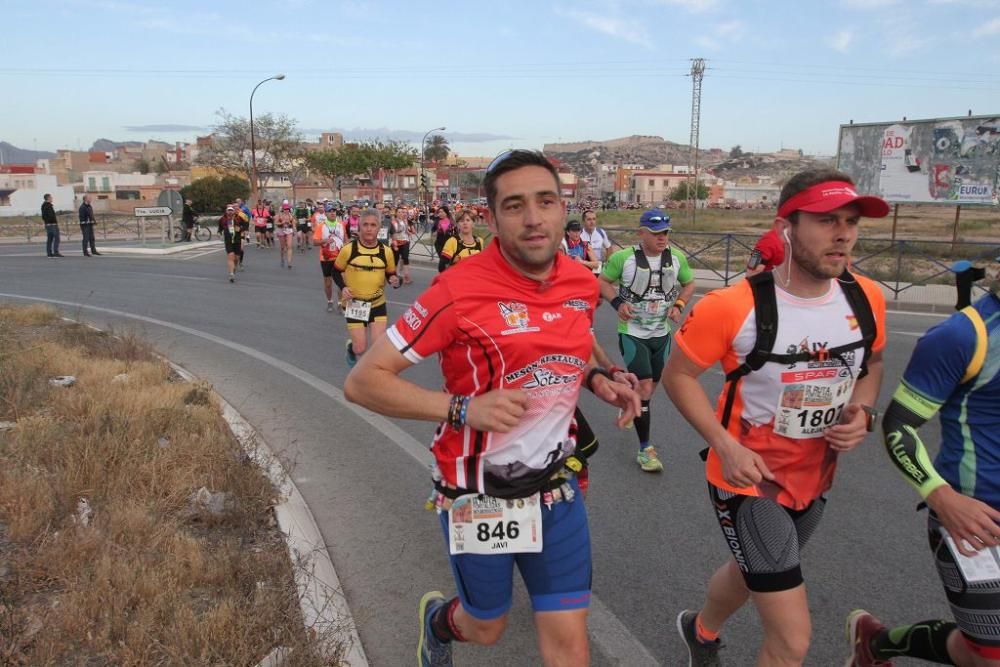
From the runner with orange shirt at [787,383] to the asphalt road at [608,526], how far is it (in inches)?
36.9

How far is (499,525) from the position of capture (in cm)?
257

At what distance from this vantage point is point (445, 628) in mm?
2922

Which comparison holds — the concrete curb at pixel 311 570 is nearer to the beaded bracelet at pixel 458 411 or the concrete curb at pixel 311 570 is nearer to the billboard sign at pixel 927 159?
the beaded bracelet at pixel 458 411

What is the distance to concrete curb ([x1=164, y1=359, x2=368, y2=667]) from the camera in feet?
10.7

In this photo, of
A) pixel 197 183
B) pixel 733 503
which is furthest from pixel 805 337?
pixel 197 183

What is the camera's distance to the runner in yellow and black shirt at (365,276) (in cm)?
844

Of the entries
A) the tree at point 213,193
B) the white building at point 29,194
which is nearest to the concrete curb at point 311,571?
the tree at point 213,193

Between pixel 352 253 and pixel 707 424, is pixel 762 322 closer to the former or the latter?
pixel 707 424

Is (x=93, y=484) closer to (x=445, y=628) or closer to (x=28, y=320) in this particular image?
(x=445, y=628)

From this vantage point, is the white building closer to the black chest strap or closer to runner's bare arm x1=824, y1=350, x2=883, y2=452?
the black chest strap

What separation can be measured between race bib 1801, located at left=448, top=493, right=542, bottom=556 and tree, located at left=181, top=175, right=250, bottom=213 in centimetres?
5769

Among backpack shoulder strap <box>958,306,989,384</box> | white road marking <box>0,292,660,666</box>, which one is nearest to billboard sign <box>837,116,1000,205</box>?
white road marking <box>0,292,660,666</box>

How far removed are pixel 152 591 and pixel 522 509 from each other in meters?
1.97

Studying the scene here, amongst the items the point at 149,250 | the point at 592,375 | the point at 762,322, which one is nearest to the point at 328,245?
the point at 592,375
